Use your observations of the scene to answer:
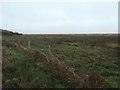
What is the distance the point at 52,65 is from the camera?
21.0 m

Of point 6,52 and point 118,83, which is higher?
point 6,52

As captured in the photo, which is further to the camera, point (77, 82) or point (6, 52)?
point (6, 52)

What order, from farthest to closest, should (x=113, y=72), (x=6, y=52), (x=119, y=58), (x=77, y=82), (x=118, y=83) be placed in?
(x=119, y=58) → (x=6, y=52) → (x=113, y=72) → (x=118, y=83) → (x=77, y=82)

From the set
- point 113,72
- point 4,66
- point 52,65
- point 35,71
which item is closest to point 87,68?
point 113,72

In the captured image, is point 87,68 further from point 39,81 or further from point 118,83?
point 39,81

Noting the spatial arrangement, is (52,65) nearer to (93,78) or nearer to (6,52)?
(93,78)

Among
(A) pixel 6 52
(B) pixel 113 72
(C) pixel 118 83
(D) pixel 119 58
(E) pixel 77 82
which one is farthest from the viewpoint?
(D) pixel 119 58

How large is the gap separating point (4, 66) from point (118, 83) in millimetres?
7650

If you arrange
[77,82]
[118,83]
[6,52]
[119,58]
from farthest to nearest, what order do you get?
[119,58] < [6,52] < [118,83] < [77,82]

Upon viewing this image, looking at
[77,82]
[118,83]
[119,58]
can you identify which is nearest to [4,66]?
[77,82]

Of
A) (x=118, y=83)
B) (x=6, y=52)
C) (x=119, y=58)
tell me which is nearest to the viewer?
(x=118, y=83)

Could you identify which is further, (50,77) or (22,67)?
(22,67)

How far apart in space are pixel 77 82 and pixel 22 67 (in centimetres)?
454

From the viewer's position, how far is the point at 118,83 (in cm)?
1983
